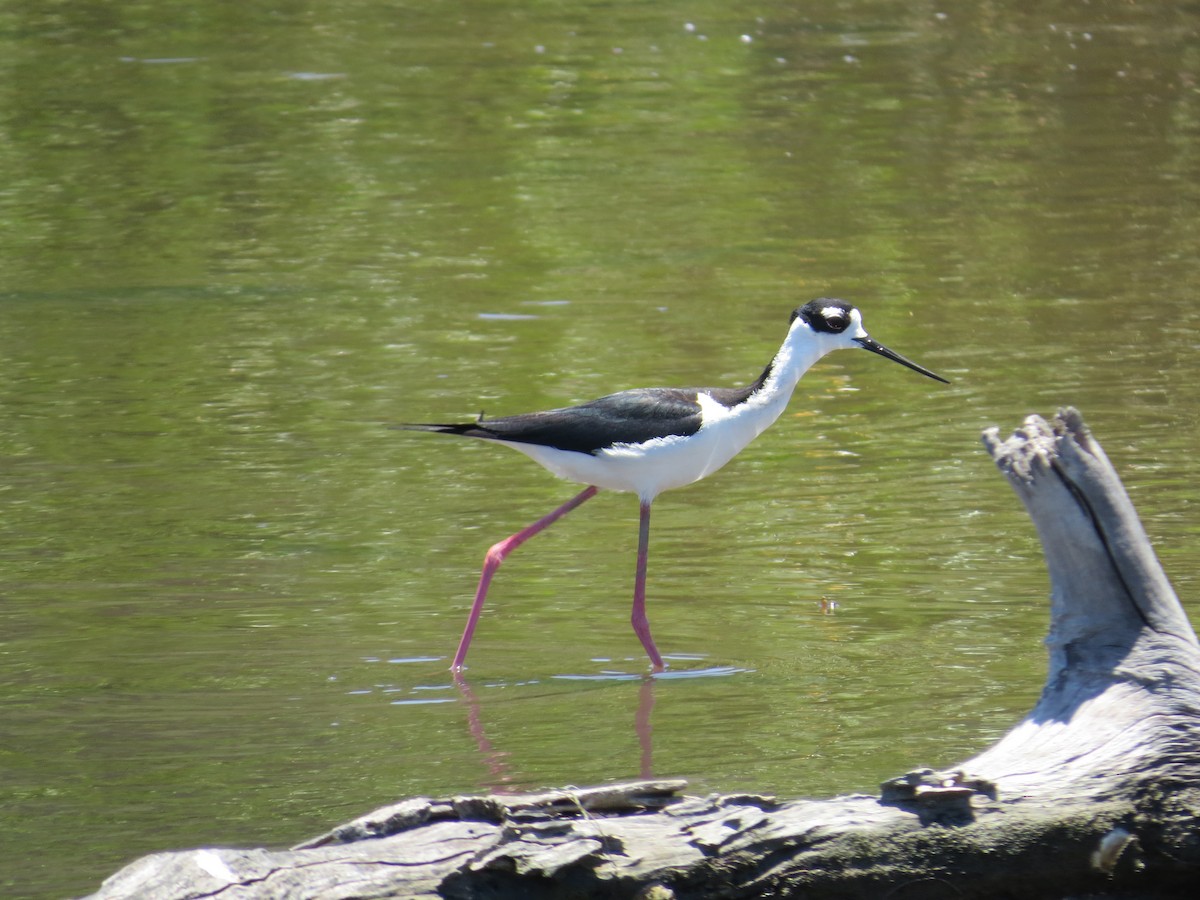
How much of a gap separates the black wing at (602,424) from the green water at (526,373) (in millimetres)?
750

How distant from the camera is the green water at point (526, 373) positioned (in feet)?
21.7

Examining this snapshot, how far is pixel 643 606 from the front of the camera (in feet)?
24.6

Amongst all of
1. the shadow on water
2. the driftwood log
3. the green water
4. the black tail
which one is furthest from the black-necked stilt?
the driftwood log

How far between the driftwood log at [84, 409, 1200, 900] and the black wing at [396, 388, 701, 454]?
2636 millimetres

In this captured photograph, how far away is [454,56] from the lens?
20.1 m

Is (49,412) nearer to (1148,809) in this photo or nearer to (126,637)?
(126,637)

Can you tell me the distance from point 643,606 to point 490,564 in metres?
0.66

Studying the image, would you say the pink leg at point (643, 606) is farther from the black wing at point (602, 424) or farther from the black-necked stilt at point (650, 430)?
the black wing at point (602, 424)

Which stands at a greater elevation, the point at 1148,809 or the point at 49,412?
the point at 1148,809

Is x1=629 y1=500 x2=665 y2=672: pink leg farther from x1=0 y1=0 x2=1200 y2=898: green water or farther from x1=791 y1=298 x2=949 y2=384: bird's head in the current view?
x1=791 y1=298 x2=949 y2=384: bird's head

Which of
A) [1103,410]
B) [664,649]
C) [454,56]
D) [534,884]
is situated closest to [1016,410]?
[1103,410]

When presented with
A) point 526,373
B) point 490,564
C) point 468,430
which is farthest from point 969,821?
point 526,373

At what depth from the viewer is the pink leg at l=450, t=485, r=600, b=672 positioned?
24.0 ft

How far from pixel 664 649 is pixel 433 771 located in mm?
1485
